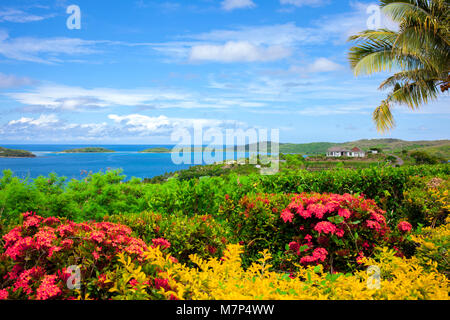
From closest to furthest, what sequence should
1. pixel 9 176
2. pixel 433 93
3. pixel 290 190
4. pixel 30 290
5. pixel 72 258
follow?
1. pixel 30 290
2. pixel 72 258
3. pixel 9 176
4. pixel 290 190
5. pixel 433 93

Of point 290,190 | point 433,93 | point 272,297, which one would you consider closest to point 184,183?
point 290,190

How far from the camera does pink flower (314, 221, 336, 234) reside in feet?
12.4

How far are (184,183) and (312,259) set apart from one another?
3006 millimetres

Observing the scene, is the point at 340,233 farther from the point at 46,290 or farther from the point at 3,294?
the point at 3,294

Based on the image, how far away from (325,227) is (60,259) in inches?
112

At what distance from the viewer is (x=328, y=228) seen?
3.80 meters

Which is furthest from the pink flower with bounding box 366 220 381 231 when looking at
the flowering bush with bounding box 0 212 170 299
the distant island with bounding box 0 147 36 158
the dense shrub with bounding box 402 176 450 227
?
→ the distant island with bounding box 0 147 36 158

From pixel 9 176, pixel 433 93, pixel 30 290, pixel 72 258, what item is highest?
pixel 433 93

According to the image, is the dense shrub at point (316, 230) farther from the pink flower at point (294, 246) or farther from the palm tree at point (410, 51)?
the palm tree at point (410, 51)

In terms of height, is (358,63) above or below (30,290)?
above

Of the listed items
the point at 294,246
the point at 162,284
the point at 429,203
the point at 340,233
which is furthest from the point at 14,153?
the point at 429,203

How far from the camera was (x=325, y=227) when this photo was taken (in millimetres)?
3801

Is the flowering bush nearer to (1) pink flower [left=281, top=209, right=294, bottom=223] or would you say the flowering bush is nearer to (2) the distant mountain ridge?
(1) pink flower [left=281, top=209, right=294, bottom=223]
